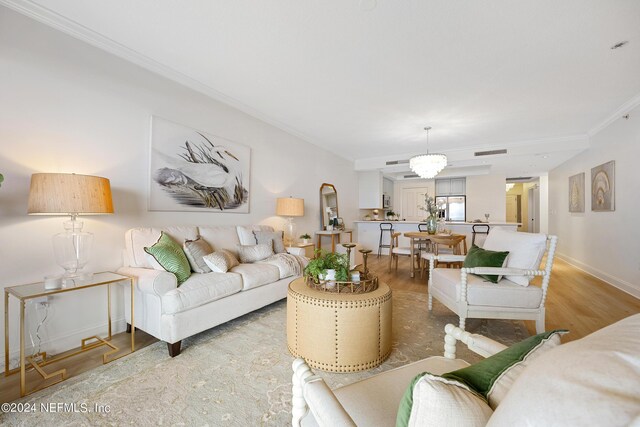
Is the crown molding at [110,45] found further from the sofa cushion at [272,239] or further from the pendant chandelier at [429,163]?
the pendant chandelier at [429,163]

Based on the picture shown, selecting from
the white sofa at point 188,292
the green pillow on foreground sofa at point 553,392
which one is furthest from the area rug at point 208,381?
the green pillow on foreground sofa at point 553,392

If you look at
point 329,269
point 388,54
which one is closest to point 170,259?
point 329,269

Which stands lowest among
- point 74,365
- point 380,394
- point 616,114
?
point 74,365

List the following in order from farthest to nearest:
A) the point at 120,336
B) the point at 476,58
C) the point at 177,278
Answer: the point at 476,58
the point at 120,336
the point at 177,278

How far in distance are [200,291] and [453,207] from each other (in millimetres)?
8084

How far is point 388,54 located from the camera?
8.31ft

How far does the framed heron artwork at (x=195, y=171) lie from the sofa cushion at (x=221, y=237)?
35 cm

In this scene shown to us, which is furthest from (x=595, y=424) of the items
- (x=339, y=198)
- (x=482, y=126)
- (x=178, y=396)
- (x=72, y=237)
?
(x=339, y=198)

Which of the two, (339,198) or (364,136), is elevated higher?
(364,136)

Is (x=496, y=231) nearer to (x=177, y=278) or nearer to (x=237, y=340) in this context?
(x=237, y=340)

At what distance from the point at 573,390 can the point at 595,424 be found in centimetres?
5

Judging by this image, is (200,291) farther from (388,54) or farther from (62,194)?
(388,54)

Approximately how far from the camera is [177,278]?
223 cm

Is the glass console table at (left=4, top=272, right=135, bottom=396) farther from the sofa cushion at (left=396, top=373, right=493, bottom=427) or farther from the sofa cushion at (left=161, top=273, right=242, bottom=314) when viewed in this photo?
the sofa cushion at (left=396, top=373, right=493, bottom=427)
